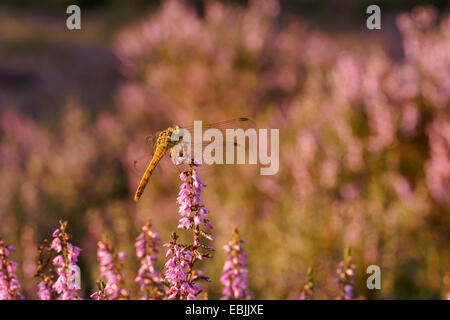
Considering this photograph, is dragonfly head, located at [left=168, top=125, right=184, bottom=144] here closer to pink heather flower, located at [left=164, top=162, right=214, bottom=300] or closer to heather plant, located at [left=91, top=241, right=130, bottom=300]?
pink heather flower, located at [left=164, top=162, right=214, bottom=300]

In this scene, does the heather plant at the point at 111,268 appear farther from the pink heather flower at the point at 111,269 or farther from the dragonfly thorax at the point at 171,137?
the dragonfly thorax at the point at 171,137

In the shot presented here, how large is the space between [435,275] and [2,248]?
10.1 ft

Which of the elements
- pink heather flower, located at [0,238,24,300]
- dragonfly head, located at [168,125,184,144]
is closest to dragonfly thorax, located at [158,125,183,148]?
dragonfly head, located at [168,125,184,144]

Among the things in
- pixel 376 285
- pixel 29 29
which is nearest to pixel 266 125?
pixel 376 285

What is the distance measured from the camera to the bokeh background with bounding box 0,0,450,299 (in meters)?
3.97

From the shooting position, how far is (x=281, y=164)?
5.54 m

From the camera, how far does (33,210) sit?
549 centimetres

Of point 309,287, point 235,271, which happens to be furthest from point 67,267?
point 309,287

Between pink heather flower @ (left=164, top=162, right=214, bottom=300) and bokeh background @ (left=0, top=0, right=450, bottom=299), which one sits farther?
bokeh background @ (left=0, top=0, right=450, bottom=299)

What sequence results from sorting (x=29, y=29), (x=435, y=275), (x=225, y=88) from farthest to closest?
(x=29, y=29)
(x=225, y=88)
(x=435, y=275)

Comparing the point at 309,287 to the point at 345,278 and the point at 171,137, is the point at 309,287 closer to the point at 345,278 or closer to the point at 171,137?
the point at 345,278

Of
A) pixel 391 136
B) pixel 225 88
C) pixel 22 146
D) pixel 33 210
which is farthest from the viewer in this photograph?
pixel 22 146
